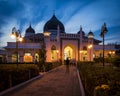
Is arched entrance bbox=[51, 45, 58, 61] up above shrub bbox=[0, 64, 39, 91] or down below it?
above

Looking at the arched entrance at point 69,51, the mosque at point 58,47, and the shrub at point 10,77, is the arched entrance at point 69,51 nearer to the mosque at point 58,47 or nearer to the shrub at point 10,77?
the mosque at point 58,47

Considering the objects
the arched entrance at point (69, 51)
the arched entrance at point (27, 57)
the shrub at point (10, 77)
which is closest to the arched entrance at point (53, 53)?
the arched entrance at point (69, 51)

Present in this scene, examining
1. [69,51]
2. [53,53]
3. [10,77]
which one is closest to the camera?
[10,77]

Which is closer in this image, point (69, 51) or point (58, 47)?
point (58, 47)

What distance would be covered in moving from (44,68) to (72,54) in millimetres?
30172

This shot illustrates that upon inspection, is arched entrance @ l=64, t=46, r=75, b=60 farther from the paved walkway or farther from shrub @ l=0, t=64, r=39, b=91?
shrub @ l=0, t=64, r=39, b=91

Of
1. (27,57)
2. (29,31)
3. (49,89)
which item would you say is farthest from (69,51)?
(49,89)

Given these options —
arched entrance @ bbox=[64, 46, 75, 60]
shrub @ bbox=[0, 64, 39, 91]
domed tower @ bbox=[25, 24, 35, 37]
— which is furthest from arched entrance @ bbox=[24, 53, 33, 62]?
shrub @ bbox=[0, 64, 39, 91]

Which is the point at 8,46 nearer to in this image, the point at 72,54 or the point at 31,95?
the point at 72,54

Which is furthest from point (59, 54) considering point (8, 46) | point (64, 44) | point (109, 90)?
point (109, 90)

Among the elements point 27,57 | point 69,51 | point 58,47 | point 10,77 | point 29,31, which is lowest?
point 10,77

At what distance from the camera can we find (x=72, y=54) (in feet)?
177

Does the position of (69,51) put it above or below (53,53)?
above

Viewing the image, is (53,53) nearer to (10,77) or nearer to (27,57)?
(27,57)
